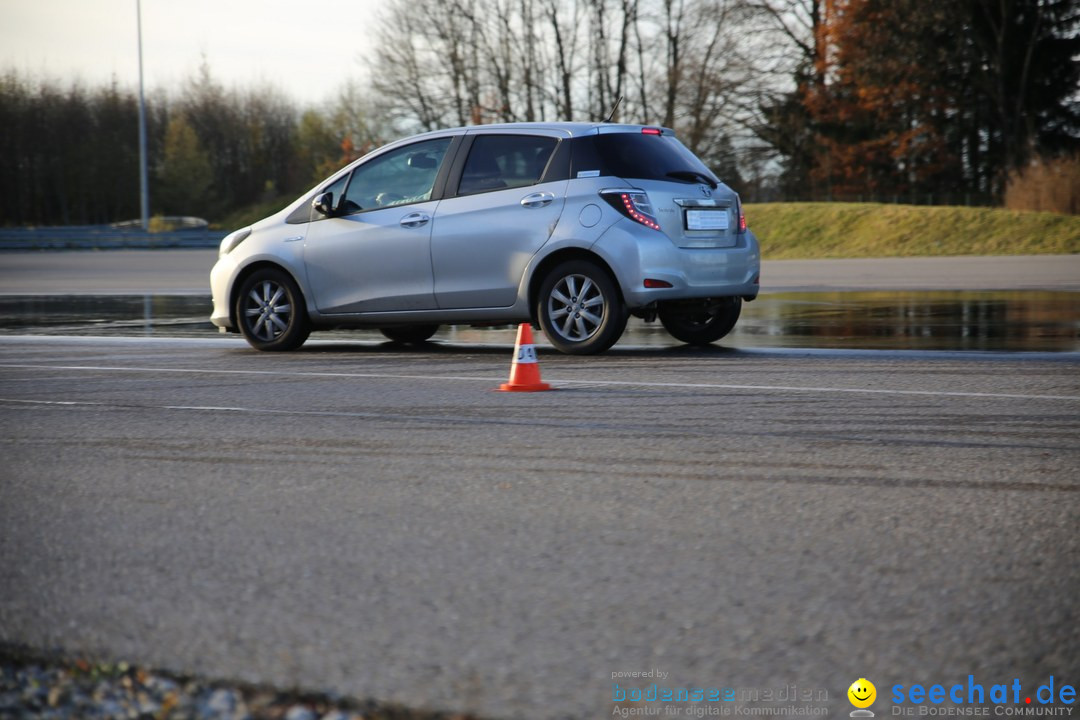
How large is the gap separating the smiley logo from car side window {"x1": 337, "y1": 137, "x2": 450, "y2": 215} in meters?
8.41

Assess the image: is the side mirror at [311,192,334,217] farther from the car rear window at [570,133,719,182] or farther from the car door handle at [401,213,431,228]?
the car rear window at [570,133,719,182]

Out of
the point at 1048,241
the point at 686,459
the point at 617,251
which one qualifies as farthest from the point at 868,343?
the point at 1048,241

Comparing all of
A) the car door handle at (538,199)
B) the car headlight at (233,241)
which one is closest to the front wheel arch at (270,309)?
the car headlight at (233,241)

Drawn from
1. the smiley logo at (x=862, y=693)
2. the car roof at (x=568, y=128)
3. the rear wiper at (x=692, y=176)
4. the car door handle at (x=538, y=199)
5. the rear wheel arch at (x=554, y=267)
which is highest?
the car roof at (x=568, y=128)

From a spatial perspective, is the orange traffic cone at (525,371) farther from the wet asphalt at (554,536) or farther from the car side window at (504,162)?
the car side window at (504,162)

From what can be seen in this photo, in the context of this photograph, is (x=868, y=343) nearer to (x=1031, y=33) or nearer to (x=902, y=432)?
(x=902, y=432)

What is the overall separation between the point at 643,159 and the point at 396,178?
2189mm

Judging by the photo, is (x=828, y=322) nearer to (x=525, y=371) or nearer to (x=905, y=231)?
→ (x=525, y=371)

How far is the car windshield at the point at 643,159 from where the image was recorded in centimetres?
1041

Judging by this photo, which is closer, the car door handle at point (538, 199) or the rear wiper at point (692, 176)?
the car door handle at point (538, 199)

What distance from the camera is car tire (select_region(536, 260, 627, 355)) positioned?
33.7 feet

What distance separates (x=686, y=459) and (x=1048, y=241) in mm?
26800

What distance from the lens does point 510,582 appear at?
3.98 m

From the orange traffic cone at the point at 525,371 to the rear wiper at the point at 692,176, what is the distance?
263cm
